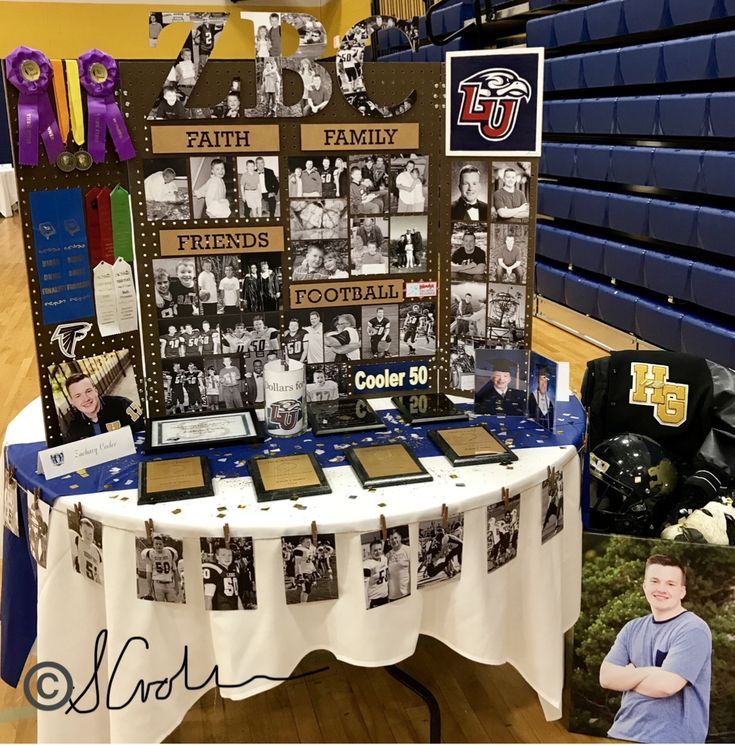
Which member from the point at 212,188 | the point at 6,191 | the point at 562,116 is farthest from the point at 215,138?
the point at 6,191

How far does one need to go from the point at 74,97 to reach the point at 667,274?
4.11m

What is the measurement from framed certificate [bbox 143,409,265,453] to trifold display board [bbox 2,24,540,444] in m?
0.07

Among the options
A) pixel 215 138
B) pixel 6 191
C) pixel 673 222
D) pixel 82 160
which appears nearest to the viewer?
pixel 82 160

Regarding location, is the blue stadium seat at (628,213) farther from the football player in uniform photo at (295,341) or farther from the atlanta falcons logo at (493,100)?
the football player in uniform photo at (295,341)

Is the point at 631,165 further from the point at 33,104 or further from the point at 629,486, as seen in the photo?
the point at 33,104

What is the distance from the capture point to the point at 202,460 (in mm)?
1729

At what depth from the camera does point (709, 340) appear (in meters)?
4.58

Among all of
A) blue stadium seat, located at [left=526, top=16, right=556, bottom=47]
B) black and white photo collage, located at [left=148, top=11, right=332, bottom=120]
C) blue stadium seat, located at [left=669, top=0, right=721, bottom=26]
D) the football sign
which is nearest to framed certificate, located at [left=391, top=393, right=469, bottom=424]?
the football sign

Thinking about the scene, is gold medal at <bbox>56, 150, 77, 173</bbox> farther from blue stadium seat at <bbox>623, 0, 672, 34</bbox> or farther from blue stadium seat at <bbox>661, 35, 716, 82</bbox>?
blue stadium seat at <bbox>623, 0, 672, 34</bbox>

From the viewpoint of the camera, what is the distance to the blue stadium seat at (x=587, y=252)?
5721 mm

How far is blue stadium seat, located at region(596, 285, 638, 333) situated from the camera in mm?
5410

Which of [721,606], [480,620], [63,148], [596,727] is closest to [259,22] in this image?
[63,148]

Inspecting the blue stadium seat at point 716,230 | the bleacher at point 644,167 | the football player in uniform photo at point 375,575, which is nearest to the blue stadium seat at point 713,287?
the bleacher at point 644,167

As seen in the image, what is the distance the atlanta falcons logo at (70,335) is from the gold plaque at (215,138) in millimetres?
443
